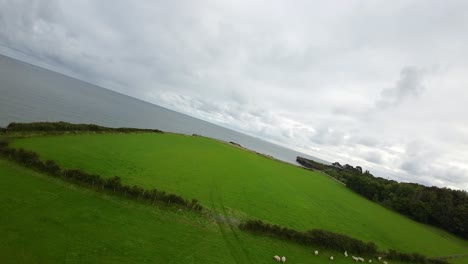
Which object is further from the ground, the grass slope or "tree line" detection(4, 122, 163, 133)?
"tree line" detection(4, 122, 163, 133)

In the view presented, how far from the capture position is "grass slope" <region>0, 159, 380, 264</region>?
646 inches

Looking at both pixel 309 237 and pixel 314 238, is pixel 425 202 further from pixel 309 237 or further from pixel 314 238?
pixel 309 237

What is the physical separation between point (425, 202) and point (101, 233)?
7449 centimetres

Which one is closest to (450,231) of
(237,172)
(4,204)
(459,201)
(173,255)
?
(459,201)

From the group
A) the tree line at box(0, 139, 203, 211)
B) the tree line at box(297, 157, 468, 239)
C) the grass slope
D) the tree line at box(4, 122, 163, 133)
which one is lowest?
the grass slope

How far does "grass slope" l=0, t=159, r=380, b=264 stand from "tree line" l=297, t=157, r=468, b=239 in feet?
167

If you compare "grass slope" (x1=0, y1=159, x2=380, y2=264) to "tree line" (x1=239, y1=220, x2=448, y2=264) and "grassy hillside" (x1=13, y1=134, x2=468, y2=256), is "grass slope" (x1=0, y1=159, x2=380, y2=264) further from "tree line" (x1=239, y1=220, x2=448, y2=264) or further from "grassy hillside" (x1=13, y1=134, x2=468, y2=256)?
"grassy hillside" (x1=13, y1=134, x2=468, y2=256)

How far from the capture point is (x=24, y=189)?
72.9ft

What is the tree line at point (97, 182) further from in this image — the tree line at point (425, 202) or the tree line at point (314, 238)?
the tree line at point (425, 202)

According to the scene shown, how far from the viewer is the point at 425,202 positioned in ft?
223

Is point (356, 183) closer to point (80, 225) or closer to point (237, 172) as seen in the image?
point (237, 172)

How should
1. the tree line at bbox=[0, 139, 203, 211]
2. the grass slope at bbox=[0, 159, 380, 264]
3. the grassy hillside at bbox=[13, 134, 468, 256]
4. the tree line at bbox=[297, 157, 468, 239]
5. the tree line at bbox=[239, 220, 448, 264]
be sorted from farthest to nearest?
the tree line at bbox=[297, 157, 468, 239], the grassy hillside at bbox=[13, 134, 468, 256], the tree line at bbox=[239, 220, 448, 264], the tree line at bbox=[0, 139, 203, 211], the grass slope at bbox=[0, 159, 380, 264]

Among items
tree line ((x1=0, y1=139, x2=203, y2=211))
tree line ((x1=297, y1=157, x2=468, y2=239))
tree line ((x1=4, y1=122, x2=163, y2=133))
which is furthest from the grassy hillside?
tree line ((x1=297, y1=157, x2=468, y2=239))

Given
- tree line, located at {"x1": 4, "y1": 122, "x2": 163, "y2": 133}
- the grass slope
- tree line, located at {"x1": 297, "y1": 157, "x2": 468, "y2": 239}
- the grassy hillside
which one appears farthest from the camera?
tree line, located at {"x1": 297, "y1": 157, "x2": 468, "y2": 239}
